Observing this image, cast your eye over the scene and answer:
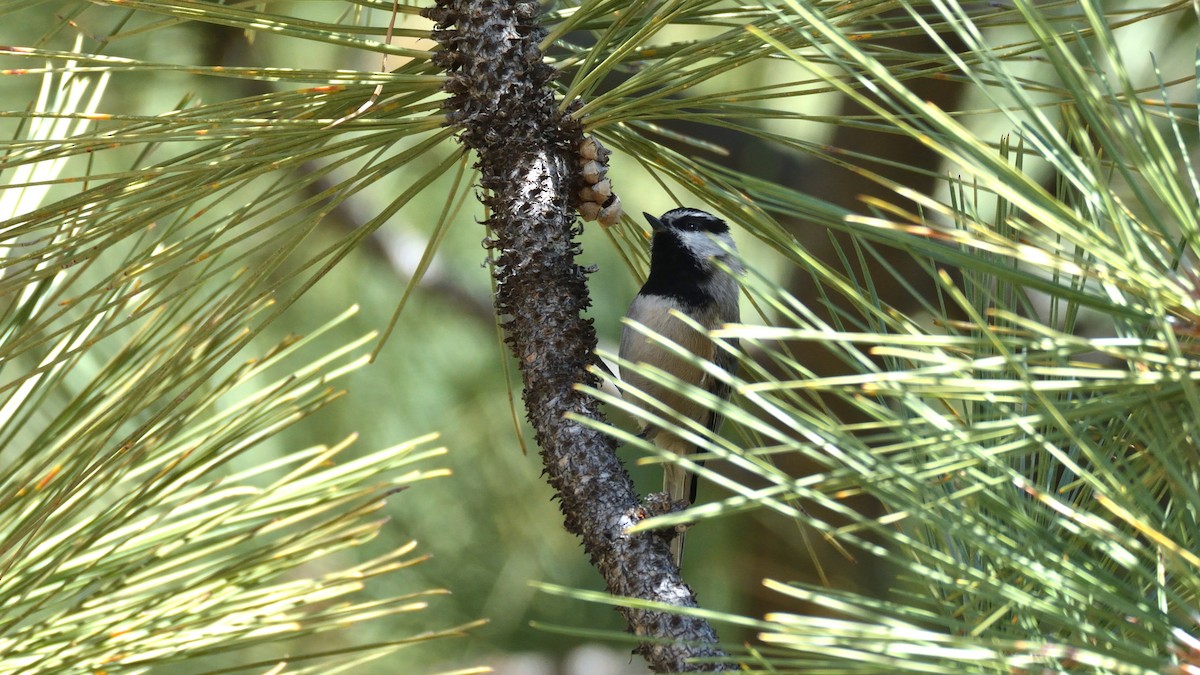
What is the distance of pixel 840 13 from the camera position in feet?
3.97

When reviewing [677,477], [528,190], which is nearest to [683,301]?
[677,477]

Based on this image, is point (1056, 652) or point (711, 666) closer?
point (1056, 652)

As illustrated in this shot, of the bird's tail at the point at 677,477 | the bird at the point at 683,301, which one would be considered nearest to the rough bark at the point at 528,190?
the bird at the point at 683,301

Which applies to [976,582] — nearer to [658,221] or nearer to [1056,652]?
[1056,652]

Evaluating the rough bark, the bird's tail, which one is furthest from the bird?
the rough bark

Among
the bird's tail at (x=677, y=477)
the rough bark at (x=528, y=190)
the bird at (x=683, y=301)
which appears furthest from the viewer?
the bird's tail at (x=677, y=477)

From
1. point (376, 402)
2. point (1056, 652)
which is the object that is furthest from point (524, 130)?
point (376, 402)

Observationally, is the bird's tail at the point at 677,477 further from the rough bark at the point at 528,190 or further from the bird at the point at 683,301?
the rough bark at the point at 528,190

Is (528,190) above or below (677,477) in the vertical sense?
above

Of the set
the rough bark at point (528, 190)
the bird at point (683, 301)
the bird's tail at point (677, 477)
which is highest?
the rough bark at point (528, 190)

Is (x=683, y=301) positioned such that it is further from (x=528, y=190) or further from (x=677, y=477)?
(x=528, y=190)

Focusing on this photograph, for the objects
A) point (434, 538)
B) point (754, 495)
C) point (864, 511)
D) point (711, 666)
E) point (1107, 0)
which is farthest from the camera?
point (434, 538)

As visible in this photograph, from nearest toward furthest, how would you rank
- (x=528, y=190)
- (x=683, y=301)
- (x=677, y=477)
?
1. (x=528, y=190)
2. (x=683, y=301)
3. (x=677, y=477)

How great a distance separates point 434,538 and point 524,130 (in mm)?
2244
